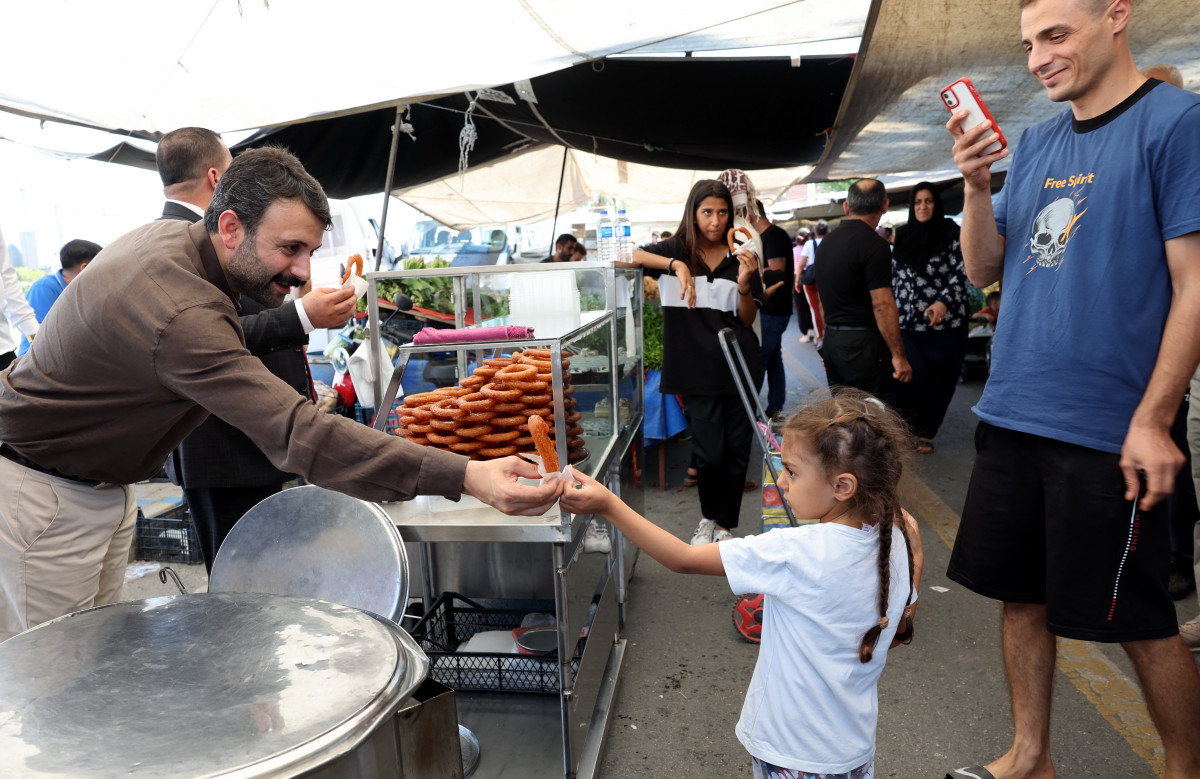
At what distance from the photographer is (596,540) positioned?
3.00 metres

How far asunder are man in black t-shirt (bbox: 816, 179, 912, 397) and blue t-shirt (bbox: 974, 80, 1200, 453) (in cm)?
289

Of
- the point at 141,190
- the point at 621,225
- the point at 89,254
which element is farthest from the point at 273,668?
the point at 141,190

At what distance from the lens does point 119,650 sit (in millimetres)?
1451

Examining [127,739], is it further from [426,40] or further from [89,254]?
[89,254]

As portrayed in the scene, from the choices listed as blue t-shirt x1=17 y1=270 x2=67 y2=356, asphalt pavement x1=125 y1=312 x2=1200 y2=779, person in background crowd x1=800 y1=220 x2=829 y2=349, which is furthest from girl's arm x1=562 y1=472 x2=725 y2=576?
person in background crowd x1=800 y1=220 x2=829 y2=349

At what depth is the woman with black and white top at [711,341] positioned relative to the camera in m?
4.43

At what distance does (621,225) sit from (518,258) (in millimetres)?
11345

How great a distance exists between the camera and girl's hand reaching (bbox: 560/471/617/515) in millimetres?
1875

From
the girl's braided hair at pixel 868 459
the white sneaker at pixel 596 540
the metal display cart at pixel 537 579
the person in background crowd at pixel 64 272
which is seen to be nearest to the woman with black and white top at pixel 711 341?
the metal display cart at pixel 537 579

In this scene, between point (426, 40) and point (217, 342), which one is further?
point (426, 40)

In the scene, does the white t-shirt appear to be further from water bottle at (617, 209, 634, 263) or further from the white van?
the white van

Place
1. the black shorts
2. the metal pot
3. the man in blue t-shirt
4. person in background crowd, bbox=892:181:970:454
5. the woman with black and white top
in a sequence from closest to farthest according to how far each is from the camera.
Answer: the metal pot → the man in blue t-shirt → the black shorts → the woman with black and white top → person in background crowd, bbox=892:181:970:454

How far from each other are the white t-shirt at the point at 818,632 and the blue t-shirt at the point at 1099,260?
30.7 inches

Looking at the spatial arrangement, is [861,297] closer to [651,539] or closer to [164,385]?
[651,539]
